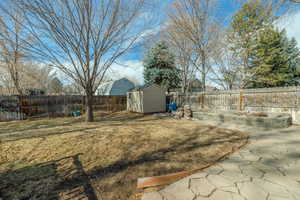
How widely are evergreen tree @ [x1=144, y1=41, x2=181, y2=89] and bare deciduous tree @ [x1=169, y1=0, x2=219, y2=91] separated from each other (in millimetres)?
2961

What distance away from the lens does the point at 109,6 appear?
496 cm

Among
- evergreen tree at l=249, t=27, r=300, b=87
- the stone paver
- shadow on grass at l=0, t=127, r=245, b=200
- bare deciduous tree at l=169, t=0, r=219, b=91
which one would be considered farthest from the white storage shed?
evergreen tree at l=249, t=27, r=300, b=87

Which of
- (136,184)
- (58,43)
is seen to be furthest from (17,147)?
(58,43)

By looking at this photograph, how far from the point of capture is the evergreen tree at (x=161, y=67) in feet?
40.6

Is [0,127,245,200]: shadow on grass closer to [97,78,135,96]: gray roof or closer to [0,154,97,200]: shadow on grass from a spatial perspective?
[0,154,97,200]: shadow on grass

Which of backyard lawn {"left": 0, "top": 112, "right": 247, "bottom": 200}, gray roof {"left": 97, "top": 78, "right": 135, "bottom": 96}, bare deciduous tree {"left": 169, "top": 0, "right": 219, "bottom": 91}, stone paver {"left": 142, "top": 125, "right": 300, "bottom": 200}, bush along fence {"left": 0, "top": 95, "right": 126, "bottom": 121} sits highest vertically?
bare deciduous tree {"left": 169, "top": 0, "right": 219, "bottom": 91}

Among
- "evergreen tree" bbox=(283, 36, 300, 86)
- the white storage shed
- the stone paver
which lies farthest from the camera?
"evergreen tree" bbox=(283, 36, 300, 86)

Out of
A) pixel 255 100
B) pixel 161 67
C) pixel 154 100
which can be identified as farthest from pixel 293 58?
pixel 154 100

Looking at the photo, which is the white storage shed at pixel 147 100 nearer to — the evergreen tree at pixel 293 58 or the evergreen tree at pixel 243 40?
the evergreen tree at pixel 243 40

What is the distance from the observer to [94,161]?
2387 mm

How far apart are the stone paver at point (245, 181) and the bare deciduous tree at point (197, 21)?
28.0 ft

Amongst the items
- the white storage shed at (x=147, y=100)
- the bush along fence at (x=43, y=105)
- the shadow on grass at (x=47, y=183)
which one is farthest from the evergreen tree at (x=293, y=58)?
the shadow on grass at (x=47, y=183)

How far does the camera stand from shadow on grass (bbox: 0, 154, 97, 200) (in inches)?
63.0

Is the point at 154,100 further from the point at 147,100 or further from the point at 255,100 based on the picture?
the point at 255,100
